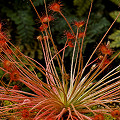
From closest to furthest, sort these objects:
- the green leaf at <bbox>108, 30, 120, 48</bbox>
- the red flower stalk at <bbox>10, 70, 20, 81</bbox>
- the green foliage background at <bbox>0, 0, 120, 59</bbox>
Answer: the red flower stalk at <bbox>10, 70, 20, 81</bbox> → the green leaf at <bbox>108, 30, 120, 48</bbox> → the green foliage background at <bbox>0, 0, 120, 59</bbox>

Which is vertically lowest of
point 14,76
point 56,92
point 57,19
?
point 56,92

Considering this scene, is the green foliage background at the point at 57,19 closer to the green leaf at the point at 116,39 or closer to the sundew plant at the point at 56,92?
the green leaf at the point at 116,39

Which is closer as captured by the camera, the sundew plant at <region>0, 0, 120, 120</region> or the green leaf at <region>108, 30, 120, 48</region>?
the sundew plant at <region>0, 0, 120, 120</region>

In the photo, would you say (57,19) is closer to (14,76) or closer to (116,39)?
(116,39)

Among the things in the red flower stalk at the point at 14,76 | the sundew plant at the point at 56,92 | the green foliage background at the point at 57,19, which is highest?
the green foliage background at the point at 57,19

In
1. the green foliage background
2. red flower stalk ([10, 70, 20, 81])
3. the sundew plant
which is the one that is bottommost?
the sundew plant

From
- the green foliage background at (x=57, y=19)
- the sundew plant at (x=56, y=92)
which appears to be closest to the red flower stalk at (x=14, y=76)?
the sundew plant at (x=56, y=92)

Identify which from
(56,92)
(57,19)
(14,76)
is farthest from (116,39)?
(14,76)

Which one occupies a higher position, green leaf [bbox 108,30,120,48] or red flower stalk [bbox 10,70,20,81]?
red flower stalk [bbox 10,70,20,81]

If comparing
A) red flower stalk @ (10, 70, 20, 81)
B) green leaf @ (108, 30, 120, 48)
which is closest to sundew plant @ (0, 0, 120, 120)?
red flower stalk @ (10, 70, 20, 81)

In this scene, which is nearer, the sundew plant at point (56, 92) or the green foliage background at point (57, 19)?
the sundew plant at point (56, 92)

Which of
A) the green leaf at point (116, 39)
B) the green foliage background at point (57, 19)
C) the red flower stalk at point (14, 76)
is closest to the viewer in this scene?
the red flower stalk at point (14, 76)

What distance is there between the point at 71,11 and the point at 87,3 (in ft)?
0.52

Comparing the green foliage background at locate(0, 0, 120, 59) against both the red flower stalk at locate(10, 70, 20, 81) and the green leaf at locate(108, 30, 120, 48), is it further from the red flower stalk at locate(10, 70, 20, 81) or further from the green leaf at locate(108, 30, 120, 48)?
the red flower stalk at locate(10, 70, 20, 81)
